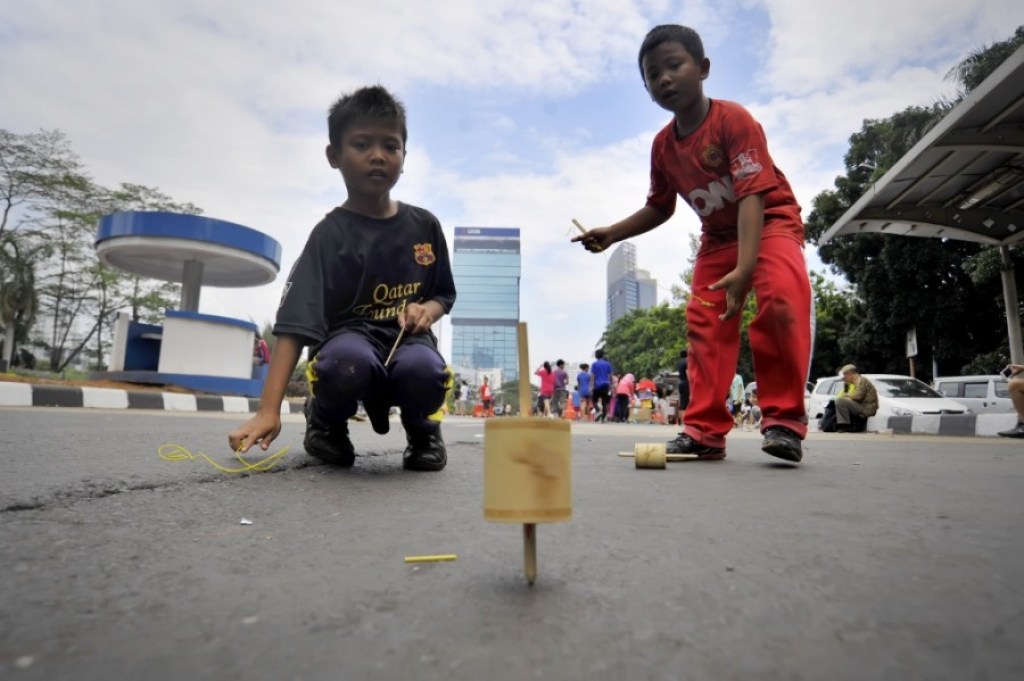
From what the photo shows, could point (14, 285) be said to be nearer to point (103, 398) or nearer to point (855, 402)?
point (103, 398)

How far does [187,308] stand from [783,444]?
19.7 meters

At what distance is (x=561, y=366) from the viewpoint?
50.8 ft

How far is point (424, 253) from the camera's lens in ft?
8.46

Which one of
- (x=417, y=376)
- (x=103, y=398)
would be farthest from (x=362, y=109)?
(x=103, y=398)

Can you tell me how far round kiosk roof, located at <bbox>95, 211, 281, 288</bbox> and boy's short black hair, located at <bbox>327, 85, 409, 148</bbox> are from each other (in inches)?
677

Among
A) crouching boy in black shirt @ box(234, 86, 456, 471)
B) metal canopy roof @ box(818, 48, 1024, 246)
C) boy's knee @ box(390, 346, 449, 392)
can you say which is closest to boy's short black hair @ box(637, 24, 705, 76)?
crouching boy in black shirt @ box(234, 86, 456, 471)

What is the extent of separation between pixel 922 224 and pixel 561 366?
8.05 meters

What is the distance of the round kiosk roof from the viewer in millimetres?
17406

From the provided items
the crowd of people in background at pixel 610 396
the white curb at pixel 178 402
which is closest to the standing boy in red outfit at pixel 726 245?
the crowd of people in background at pixel 610 396

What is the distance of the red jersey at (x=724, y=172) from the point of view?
265 cm

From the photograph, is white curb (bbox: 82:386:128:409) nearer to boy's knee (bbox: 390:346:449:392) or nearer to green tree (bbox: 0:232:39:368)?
boy's knee (bbox: 390:346:449:392)

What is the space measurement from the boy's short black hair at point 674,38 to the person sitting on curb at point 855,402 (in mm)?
8330

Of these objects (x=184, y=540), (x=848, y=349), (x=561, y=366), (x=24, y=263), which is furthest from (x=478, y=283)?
(x=24, y=263)

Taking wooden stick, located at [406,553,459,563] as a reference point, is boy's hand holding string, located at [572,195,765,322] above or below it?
above
